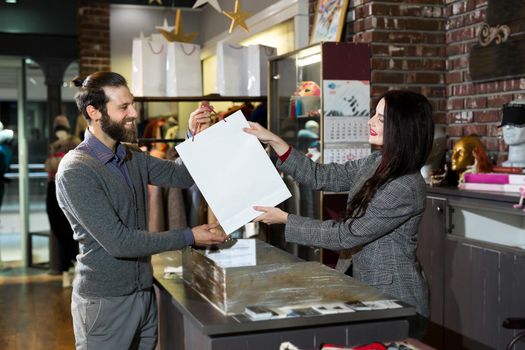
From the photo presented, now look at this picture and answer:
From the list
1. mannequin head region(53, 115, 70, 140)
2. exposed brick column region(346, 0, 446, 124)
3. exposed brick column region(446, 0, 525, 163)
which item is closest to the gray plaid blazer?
exposed brick column region(446, 0, 525, 163)

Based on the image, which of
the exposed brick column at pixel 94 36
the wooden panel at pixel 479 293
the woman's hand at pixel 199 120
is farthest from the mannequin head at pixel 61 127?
the woman's hand at pixel 199 120

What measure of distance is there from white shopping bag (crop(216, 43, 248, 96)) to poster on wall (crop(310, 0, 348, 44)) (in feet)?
1.94

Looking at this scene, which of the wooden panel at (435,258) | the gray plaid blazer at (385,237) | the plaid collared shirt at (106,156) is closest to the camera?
the gray plaid blazer at (385,237)

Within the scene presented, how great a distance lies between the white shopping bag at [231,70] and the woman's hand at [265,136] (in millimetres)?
2876

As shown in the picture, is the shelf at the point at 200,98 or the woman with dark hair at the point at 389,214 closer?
the woman with dark hair at the point at 389,214

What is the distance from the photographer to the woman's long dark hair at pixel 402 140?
2.42 meters

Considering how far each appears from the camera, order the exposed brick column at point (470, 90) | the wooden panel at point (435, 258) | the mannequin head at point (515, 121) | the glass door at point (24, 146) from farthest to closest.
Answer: the glass door at point (24, 146)
the exposed brick column at point (470, 90)
the wooden panel at point (435, 258)
the mannequin head at point (515, 121)

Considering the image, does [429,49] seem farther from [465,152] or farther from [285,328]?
[285,328]

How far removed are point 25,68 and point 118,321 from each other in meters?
6.59

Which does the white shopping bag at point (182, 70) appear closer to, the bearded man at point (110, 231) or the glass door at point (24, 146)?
the bearded man at point (110, 231)

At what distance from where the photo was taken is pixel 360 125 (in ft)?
15.4

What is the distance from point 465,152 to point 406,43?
0.99m

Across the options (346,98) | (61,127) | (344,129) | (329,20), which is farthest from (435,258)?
(61,127)

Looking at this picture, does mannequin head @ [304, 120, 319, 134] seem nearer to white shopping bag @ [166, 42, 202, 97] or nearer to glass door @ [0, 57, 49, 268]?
white shopping bag @ [166, 42, 202, 97]
